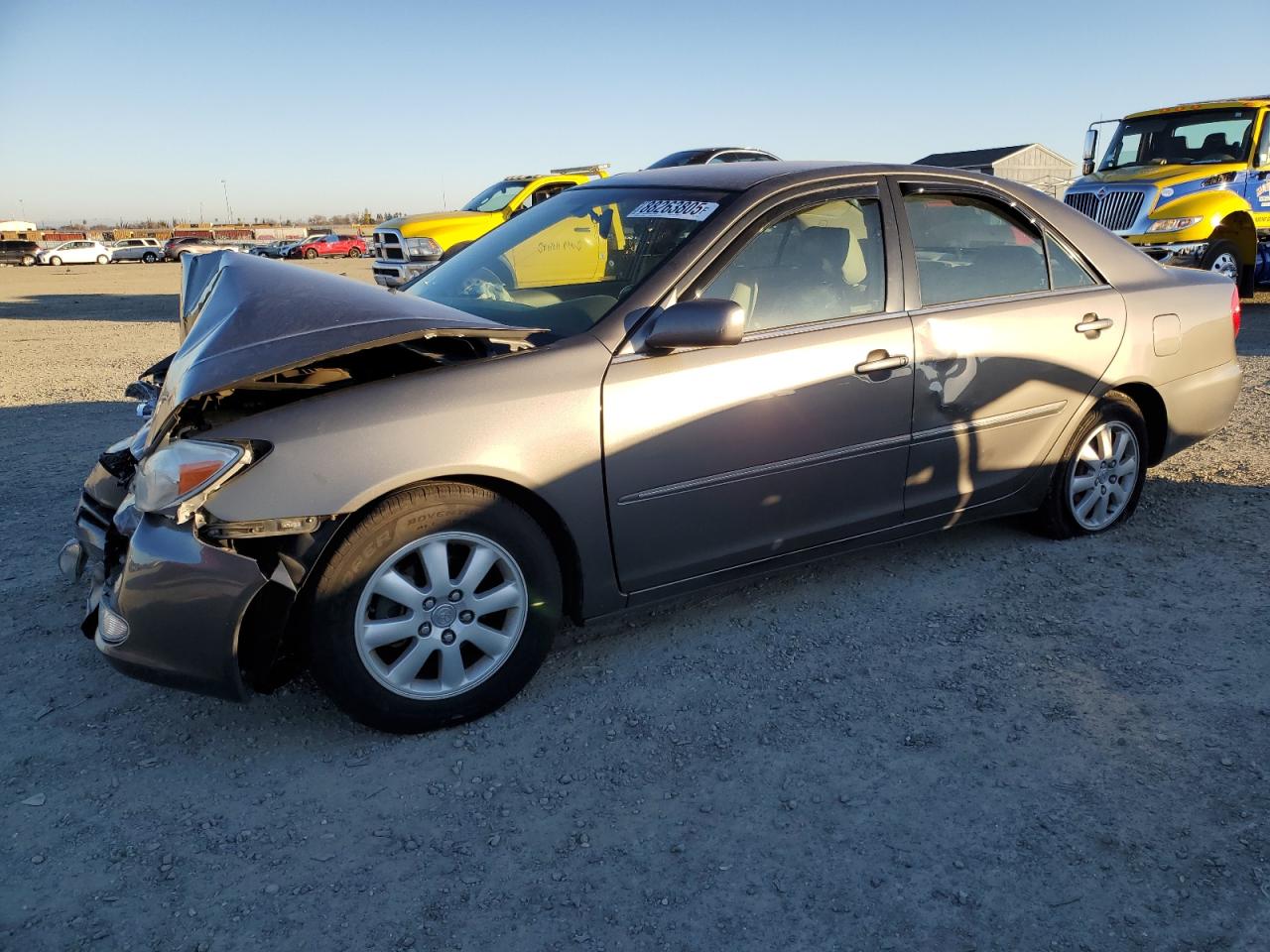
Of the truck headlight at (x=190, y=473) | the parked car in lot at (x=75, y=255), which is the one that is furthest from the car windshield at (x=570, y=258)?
the parked car in lot at (x=75, y=255)

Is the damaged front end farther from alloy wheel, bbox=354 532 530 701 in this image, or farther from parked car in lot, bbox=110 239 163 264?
parked car in lot, bbox=110 239 163 264

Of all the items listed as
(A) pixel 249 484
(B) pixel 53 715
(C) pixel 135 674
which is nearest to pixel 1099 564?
(A) pixel 249 484

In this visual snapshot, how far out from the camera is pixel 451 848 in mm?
2453

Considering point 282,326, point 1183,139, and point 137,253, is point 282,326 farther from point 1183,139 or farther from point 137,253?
point 137,253

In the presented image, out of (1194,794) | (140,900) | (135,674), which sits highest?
(135,674)

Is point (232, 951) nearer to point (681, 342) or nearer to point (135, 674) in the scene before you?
point (135, 674)

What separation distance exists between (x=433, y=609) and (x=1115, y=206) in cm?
1152

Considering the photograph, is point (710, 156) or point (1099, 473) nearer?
point (1099, 473)

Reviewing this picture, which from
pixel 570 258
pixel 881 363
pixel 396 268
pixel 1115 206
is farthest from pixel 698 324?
pixel 396 268

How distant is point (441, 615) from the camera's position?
2891 mm

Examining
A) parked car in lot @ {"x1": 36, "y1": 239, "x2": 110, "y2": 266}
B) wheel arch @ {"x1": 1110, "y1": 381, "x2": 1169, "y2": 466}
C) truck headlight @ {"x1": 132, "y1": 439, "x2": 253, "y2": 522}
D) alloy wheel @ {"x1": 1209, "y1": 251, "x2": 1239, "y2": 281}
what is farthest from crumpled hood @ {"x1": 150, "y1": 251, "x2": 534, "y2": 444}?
parked car in lot @ {"x1": 36, "y1": 239, "x2": 110, "y2": 266}

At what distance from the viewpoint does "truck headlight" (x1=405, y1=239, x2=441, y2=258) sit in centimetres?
1389

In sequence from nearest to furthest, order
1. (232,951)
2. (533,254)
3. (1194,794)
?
1. (232,951)
2. (1194,794)
3. (533,254)

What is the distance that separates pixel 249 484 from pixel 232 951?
116cm
